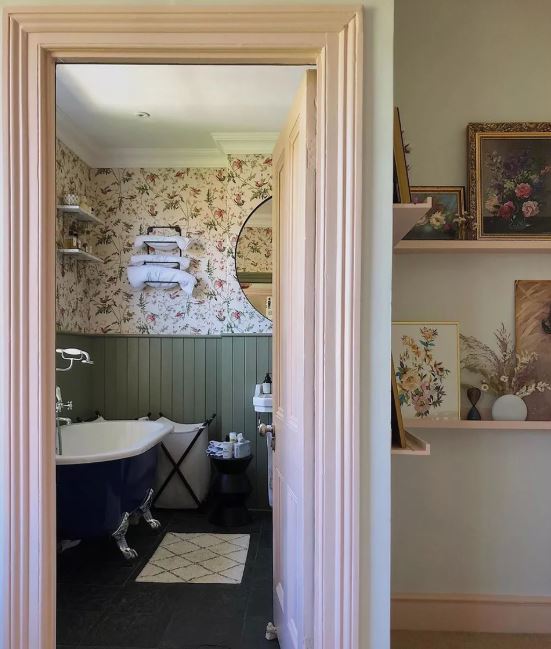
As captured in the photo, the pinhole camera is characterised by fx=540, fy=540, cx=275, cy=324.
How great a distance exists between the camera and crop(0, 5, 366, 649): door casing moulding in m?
1.55

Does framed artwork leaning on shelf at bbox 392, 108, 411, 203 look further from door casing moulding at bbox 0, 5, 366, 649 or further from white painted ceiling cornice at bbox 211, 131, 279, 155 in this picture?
white painted ceiling cornice at bbox 211, 131, 279, 155

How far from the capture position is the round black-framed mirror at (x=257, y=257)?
423cm

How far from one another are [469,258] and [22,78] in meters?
1.78

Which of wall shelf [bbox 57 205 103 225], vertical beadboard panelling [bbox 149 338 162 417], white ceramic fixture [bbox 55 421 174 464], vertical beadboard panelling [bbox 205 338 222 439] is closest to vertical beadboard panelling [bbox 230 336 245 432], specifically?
vertical beadboard panelling [bbox 205 338 222 439]

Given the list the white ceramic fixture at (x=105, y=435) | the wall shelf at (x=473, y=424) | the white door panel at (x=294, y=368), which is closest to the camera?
the white door panel at (x=294, y=368)

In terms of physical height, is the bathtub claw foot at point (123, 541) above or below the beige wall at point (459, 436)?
below

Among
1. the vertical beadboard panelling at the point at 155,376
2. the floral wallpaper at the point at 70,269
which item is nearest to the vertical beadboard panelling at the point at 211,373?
the vertical beadboard panelling at the point at 155,376

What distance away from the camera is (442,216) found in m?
2.25

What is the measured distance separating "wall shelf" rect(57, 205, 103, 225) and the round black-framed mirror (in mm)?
1112

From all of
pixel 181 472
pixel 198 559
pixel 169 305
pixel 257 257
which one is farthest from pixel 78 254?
pixel 198 559

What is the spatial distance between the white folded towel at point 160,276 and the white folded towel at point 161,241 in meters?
0.17

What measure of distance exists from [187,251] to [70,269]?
905 millimetres

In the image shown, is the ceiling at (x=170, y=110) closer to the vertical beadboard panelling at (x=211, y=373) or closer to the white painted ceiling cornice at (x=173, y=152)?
the white painted ceiling cornice at (x=173, y=152)

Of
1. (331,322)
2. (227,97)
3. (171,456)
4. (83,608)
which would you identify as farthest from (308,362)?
(171,456)
